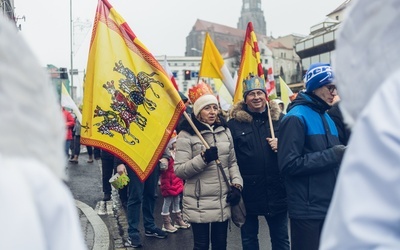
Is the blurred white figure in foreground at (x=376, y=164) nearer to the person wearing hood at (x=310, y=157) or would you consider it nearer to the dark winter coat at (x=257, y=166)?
the person wearing hood at (x=310, y=157)

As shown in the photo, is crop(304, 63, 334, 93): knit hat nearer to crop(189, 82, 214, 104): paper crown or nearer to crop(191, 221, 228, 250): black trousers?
crop(189, 82, 214, 104): paper crown

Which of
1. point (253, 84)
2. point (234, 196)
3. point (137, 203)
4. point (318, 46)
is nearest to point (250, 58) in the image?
point (253, 84)

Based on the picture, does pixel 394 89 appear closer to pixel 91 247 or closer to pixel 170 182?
pixel 91 247

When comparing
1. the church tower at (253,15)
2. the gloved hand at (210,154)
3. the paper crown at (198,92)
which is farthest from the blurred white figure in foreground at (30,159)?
the church tower at (253,15)

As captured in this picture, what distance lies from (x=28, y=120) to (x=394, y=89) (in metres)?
0.80

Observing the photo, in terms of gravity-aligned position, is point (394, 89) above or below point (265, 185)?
above

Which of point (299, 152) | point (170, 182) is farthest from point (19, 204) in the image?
point (170, 182)

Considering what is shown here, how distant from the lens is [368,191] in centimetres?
112

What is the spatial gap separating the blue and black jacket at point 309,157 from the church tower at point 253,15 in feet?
534

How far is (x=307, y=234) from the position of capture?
386cm

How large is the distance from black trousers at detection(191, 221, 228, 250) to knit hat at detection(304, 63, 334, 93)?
1.50m

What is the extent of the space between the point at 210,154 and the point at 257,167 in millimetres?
500

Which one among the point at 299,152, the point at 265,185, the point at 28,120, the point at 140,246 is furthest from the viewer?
the point at 140,246

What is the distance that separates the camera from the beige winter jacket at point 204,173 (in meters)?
4.65
